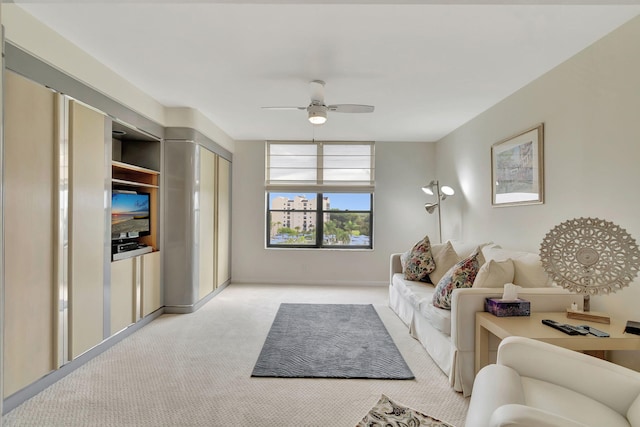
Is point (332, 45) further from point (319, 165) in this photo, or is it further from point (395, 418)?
point (319, 165)

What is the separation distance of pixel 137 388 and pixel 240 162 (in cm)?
403

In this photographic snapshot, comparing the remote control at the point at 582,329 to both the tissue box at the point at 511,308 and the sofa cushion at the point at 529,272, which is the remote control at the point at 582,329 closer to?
the tissue box at the point at 511,308

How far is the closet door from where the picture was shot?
79.1 inches

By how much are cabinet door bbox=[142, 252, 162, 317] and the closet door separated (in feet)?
4.08

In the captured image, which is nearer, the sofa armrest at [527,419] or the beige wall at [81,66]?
the sofa armrest at [527,419]

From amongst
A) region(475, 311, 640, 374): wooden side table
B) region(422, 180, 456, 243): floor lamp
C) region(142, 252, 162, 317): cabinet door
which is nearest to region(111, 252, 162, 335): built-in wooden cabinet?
region(142, 252, 162, 317): cabinet door

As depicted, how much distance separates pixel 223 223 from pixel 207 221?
0.71m

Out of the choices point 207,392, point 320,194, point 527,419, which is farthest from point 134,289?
point 527,419

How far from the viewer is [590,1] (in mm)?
1498

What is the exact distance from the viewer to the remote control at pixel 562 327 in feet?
6.02

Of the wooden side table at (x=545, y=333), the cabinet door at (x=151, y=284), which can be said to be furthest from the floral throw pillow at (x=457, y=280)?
the cabinet door at (x=151, y=284)

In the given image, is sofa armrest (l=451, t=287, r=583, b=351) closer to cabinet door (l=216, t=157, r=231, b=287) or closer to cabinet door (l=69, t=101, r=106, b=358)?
cabinet door (l=69, t=101, r=106, b=358)

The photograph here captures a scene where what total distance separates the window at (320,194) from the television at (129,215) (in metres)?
2.26

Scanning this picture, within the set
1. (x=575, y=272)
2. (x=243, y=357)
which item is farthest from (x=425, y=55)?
(x=243, y=357)
